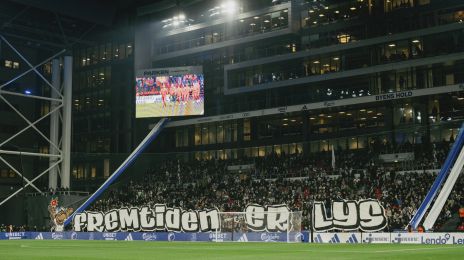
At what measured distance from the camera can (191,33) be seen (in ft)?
269

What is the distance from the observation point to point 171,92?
70.3m

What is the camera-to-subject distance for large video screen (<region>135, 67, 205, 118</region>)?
6988cm

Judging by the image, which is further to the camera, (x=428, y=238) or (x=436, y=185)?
(x=436, y=185)

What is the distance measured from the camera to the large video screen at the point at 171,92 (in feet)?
229

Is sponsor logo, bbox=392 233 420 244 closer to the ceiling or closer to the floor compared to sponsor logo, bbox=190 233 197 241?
closer to the ceiling

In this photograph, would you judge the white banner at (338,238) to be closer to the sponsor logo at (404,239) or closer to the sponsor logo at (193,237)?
the sponsor logo at (404,239)

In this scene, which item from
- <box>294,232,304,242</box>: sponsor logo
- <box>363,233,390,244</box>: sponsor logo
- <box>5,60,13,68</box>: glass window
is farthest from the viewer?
<box>5,60,13,68</box>: glass window

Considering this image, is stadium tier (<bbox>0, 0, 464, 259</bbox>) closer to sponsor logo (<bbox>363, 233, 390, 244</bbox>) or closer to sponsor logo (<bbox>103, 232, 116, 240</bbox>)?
sponsor logo (<bbox>103, 232, 116, 240</bbox>)

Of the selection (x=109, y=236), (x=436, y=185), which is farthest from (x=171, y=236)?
(x=436, y=185)

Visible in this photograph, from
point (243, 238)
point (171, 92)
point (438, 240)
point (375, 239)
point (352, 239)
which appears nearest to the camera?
point (438, 240)

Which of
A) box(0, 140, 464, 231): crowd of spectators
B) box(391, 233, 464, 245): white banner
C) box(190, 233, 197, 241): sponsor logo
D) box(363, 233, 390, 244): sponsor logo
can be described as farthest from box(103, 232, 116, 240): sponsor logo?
box(391, 233, 464, 245): white banner

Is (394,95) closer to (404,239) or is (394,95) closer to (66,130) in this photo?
(404,239)

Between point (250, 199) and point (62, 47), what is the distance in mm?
27472

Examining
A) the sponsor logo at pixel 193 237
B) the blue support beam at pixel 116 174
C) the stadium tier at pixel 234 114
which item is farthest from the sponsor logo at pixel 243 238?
the blue support beam at pixel 116 174
